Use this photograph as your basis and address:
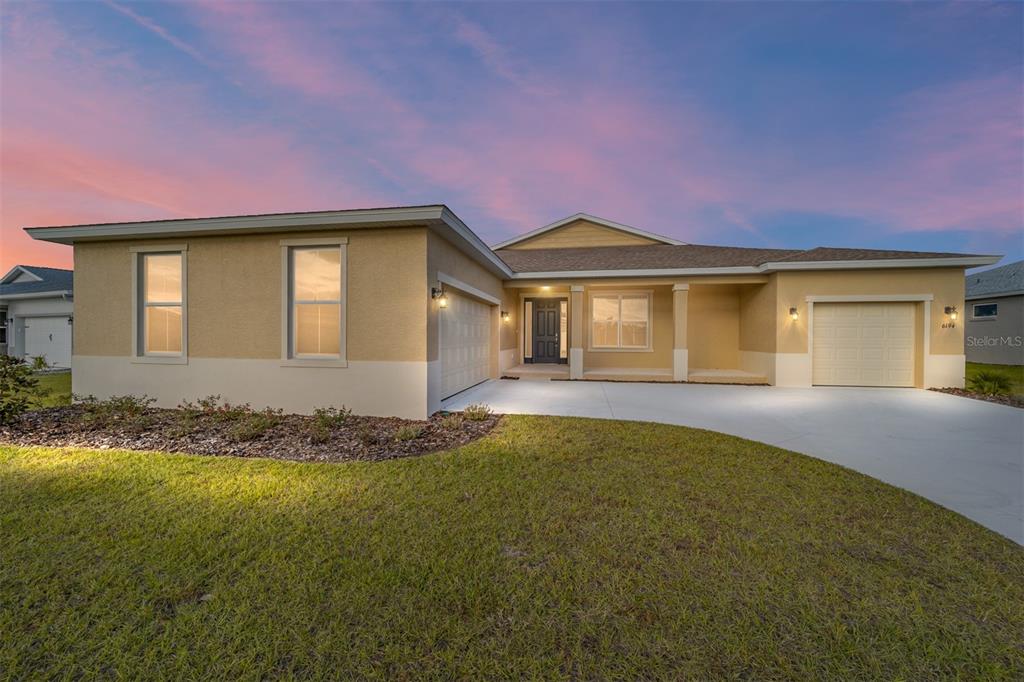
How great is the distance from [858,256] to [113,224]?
664 inches

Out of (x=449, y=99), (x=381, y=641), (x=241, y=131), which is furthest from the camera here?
(x=449, y=99)

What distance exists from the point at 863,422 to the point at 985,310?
65.0 ft

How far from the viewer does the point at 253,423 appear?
18.6 feet

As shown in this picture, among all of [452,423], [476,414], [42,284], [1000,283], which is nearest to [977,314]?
[1000,283]

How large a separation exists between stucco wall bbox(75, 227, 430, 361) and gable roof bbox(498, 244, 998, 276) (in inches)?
Answer: 208

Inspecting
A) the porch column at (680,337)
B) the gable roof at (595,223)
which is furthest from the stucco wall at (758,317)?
the gable roof at (595,223)

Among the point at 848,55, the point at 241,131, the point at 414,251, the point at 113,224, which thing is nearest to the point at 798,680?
the point at 414,251

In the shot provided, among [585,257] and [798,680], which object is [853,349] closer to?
[585,257]

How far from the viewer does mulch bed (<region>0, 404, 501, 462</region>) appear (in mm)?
4859

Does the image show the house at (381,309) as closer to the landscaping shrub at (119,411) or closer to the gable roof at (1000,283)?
the landscaping shrub at (119,411)

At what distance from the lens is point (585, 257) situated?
13.4 meters

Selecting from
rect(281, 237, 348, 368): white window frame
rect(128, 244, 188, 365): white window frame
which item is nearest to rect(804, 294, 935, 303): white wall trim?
rect(281, 237, 348, 368): white window frame

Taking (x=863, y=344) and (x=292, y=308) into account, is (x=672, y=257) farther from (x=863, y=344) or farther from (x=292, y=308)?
(x=292, y=308)

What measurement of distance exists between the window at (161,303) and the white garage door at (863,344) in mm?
14876
